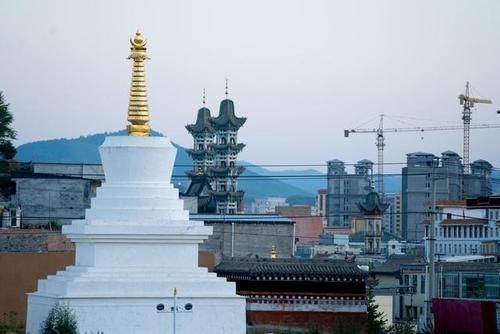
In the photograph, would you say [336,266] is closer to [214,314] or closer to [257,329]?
[257,329]

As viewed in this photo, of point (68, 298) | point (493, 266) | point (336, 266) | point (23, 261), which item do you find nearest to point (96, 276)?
point (68, 298)

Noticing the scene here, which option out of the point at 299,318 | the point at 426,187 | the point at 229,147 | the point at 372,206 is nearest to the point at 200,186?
the point at 229,147

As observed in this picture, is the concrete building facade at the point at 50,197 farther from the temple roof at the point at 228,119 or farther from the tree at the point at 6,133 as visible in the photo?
the temple roof at the point at 228,119

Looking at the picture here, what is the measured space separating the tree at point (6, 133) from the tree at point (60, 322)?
2390 centimetres

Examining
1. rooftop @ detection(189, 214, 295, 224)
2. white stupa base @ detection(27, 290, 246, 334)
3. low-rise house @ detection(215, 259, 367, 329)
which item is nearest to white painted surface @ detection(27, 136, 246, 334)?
white stupa base @ detection(27, 290, 246, 334)

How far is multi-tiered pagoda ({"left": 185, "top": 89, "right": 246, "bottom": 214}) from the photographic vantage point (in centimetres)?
13775

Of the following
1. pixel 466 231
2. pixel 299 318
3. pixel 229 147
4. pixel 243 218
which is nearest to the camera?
Answer: pixel 299 318

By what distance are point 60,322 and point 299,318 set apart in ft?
47.3

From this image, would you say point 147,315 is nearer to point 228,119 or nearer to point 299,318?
point 299,318

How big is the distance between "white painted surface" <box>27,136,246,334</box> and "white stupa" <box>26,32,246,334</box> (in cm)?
2

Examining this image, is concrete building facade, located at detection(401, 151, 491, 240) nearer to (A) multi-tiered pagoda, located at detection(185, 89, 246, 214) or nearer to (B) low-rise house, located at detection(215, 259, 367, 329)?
(A) multi-tiered pagoda, located at detection(185, 89, 246, 214)

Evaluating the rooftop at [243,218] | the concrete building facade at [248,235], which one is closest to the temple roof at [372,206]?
the rooftop at [243,218]

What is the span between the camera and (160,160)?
138 feet

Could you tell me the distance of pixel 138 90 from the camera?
42406 mm
